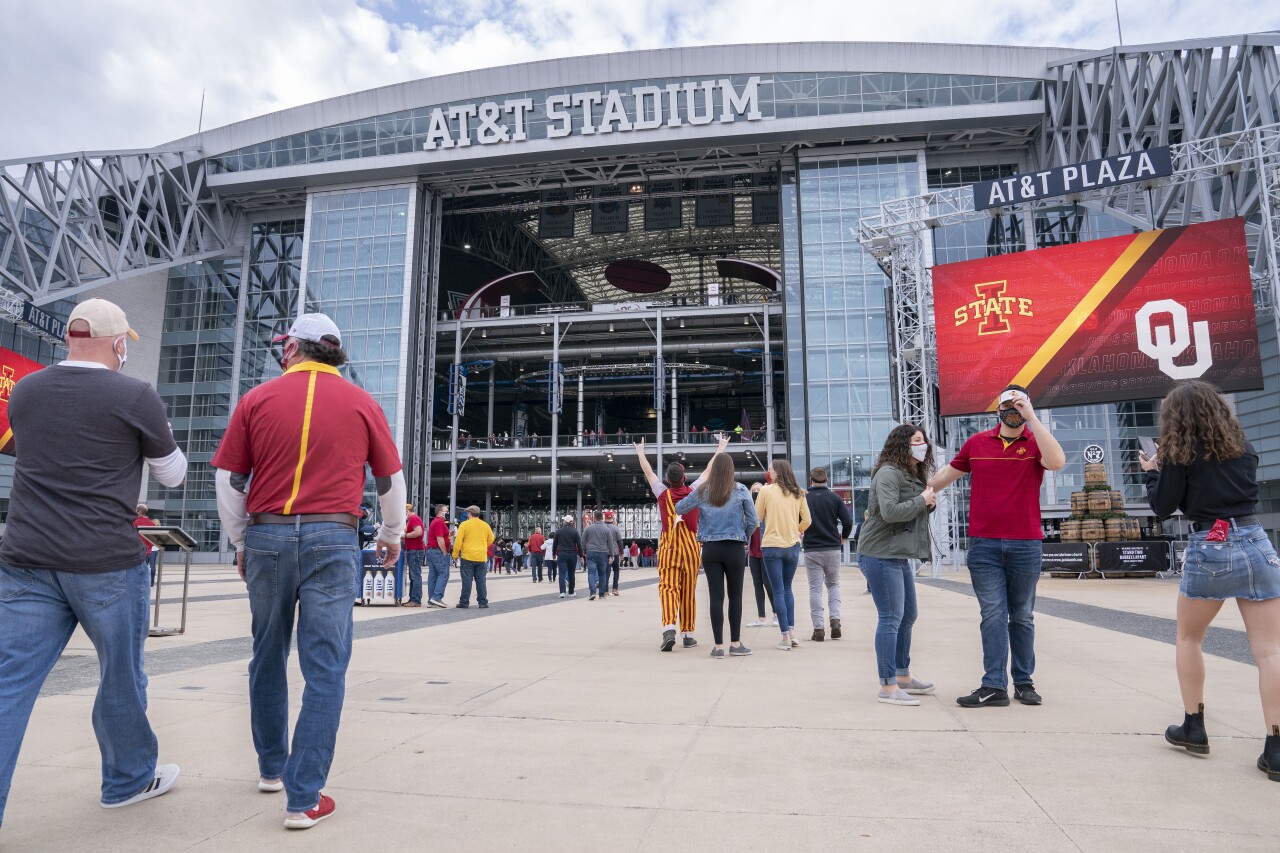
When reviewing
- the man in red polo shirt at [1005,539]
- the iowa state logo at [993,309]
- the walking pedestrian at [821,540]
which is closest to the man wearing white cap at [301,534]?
the man in red polo shirt at [1005,539]

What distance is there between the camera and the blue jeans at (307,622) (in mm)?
2770

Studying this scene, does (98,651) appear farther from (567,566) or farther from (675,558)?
(567,566)

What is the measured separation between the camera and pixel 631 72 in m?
35.0

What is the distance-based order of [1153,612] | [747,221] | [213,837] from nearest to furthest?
[213,837] < [1153,612] < [747,221]

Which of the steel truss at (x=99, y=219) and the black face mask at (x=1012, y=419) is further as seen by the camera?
the steel truss at (x=99, y=219)

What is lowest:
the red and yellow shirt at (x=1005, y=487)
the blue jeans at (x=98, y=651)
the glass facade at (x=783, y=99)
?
the blue jeans at (x=98, y=651)

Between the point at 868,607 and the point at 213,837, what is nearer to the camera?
the point at 213,837

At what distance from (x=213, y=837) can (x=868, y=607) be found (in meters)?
11.4

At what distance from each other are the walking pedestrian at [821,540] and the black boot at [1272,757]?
190 inches

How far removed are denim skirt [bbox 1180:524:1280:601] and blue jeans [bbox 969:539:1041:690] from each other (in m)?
0.99

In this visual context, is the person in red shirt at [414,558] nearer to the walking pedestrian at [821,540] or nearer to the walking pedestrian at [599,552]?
the walking pedestrian at [599,552]

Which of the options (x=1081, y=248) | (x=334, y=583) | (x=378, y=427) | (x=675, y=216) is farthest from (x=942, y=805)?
(x=675, y=216)

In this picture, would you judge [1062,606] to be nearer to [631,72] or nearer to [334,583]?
[334,583]

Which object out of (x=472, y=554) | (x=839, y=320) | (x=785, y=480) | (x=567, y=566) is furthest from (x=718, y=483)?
(x=839, y=320)
